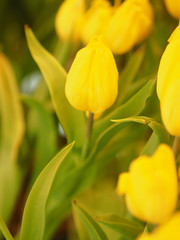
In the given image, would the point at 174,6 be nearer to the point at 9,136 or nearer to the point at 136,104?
the point at 136,104

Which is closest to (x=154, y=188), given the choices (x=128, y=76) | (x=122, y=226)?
(x=122, y=226)

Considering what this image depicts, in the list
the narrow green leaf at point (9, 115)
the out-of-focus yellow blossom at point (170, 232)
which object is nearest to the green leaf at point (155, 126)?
the out-of-focus yellow blossom at point (170, 232)

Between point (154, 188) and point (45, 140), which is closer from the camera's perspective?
point (154, 188)

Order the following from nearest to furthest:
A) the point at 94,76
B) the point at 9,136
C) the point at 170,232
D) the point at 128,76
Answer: the point at 170,232
the point at 94,76
the point at 128,76
the point at 9,136

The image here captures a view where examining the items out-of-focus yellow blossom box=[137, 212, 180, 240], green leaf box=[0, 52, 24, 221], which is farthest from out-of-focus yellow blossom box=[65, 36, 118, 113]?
green leaf box=[0, 52, 24, 221]

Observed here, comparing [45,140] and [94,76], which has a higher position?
[94,76]

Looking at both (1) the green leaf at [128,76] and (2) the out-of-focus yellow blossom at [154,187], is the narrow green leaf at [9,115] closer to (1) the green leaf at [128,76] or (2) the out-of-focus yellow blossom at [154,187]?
(1) the green leaf at [128,76]
